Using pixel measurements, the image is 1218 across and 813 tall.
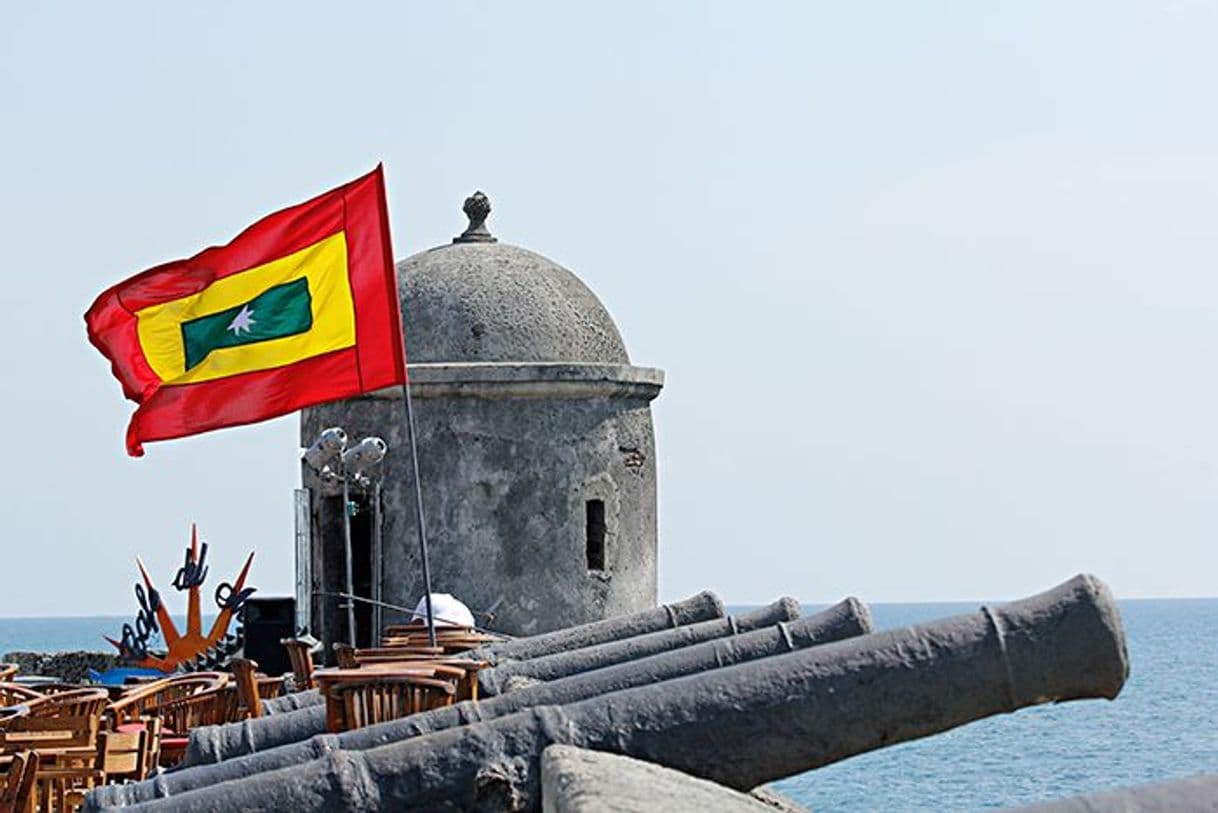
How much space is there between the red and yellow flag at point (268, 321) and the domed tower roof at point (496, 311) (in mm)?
7792

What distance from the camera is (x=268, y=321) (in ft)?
52.0

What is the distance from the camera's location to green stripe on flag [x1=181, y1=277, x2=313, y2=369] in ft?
52.0

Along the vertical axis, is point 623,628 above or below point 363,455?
below

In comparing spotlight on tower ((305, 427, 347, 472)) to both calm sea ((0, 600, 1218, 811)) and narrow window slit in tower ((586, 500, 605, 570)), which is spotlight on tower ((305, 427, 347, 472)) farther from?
calm sea ((0, 600, 1218, 811))

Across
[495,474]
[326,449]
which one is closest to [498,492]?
[495,474]

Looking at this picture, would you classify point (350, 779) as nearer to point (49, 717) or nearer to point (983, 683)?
point (983, 683)

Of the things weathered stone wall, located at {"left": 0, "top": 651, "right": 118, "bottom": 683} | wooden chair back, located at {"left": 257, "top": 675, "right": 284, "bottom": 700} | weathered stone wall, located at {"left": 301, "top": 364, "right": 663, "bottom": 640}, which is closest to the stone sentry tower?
weathered stone wall, located at {"left": 301, "top": 364, "right": 663, "bottom": 640}

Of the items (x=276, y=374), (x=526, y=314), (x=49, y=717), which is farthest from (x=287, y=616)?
(x=49, y=717)

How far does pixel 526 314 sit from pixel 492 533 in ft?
7.11

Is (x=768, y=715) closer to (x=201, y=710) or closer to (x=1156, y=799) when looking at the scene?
(x=1156, y=799)

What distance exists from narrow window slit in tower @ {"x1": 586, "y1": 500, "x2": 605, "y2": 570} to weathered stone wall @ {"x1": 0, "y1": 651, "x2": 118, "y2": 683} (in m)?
7.78

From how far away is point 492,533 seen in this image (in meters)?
23.5

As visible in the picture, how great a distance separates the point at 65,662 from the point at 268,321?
48.9 ft

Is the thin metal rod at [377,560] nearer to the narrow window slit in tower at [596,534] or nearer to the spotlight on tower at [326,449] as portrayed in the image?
the spotlight on tower at [326,449]
